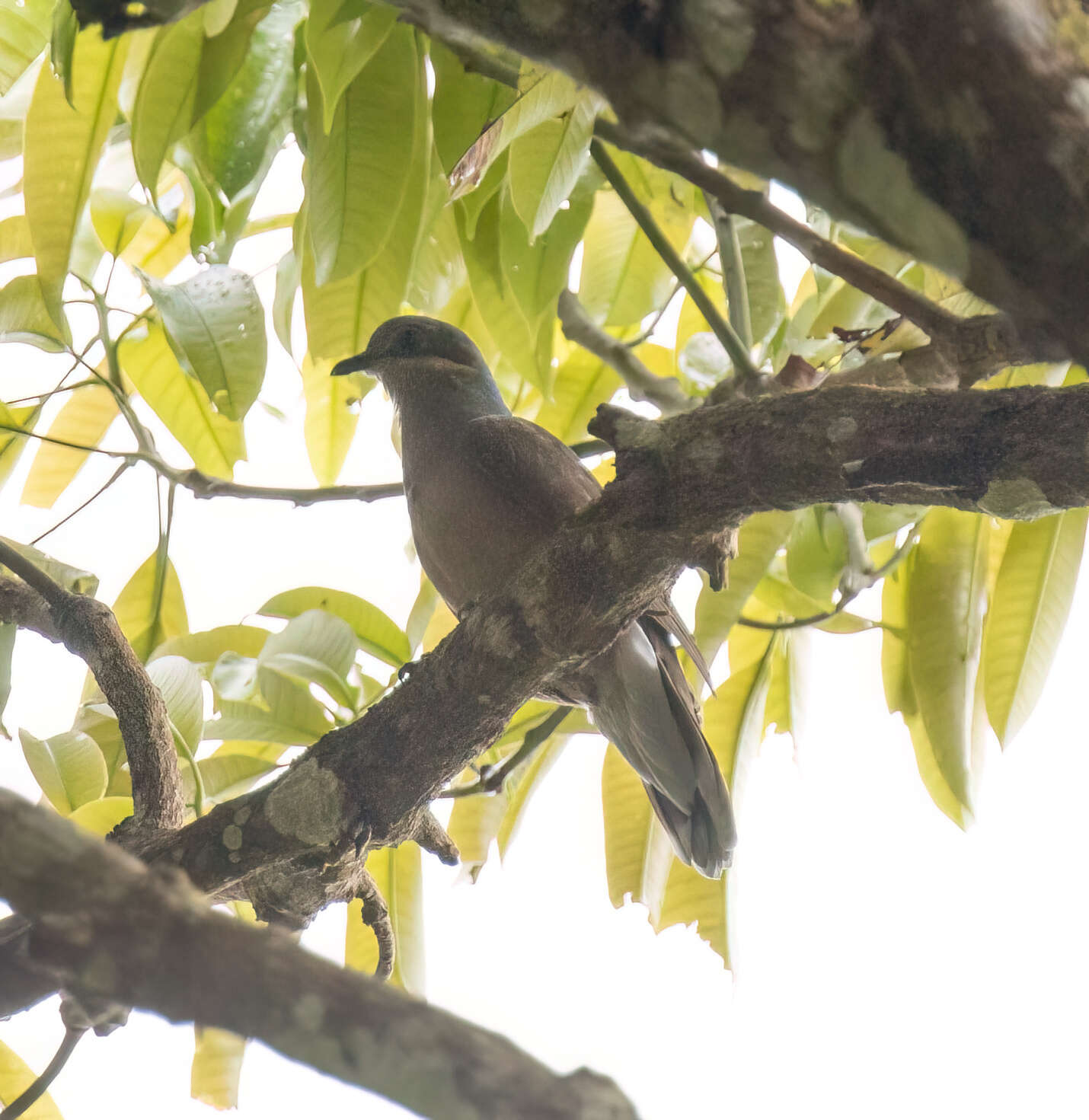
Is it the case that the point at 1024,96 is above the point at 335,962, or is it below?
above

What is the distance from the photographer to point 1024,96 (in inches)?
24.0

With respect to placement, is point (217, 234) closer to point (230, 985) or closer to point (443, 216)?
point (443, 216)

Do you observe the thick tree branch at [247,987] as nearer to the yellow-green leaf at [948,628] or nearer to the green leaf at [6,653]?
the green leaf at [6,653]

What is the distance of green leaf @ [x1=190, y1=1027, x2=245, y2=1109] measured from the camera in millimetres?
1942

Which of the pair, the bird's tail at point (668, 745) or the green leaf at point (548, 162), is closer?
the green leaf at point (548, 162)

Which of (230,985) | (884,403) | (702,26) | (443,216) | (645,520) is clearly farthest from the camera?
(443,216)

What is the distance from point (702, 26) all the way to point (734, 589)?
4.16 feet

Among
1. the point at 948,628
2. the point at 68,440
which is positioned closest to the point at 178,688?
the point at 68,440

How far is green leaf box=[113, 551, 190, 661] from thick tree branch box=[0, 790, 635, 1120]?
5.58 feet

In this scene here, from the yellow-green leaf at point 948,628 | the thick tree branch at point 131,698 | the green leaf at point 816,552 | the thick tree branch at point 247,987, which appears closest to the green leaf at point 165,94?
the thick tree branch at point 131,698

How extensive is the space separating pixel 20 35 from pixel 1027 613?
6.49 ft

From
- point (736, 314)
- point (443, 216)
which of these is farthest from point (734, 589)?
point (443, 216)

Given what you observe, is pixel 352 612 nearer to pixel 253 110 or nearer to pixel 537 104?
pixel 253 110

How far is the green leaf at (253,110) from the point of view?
171 cm
